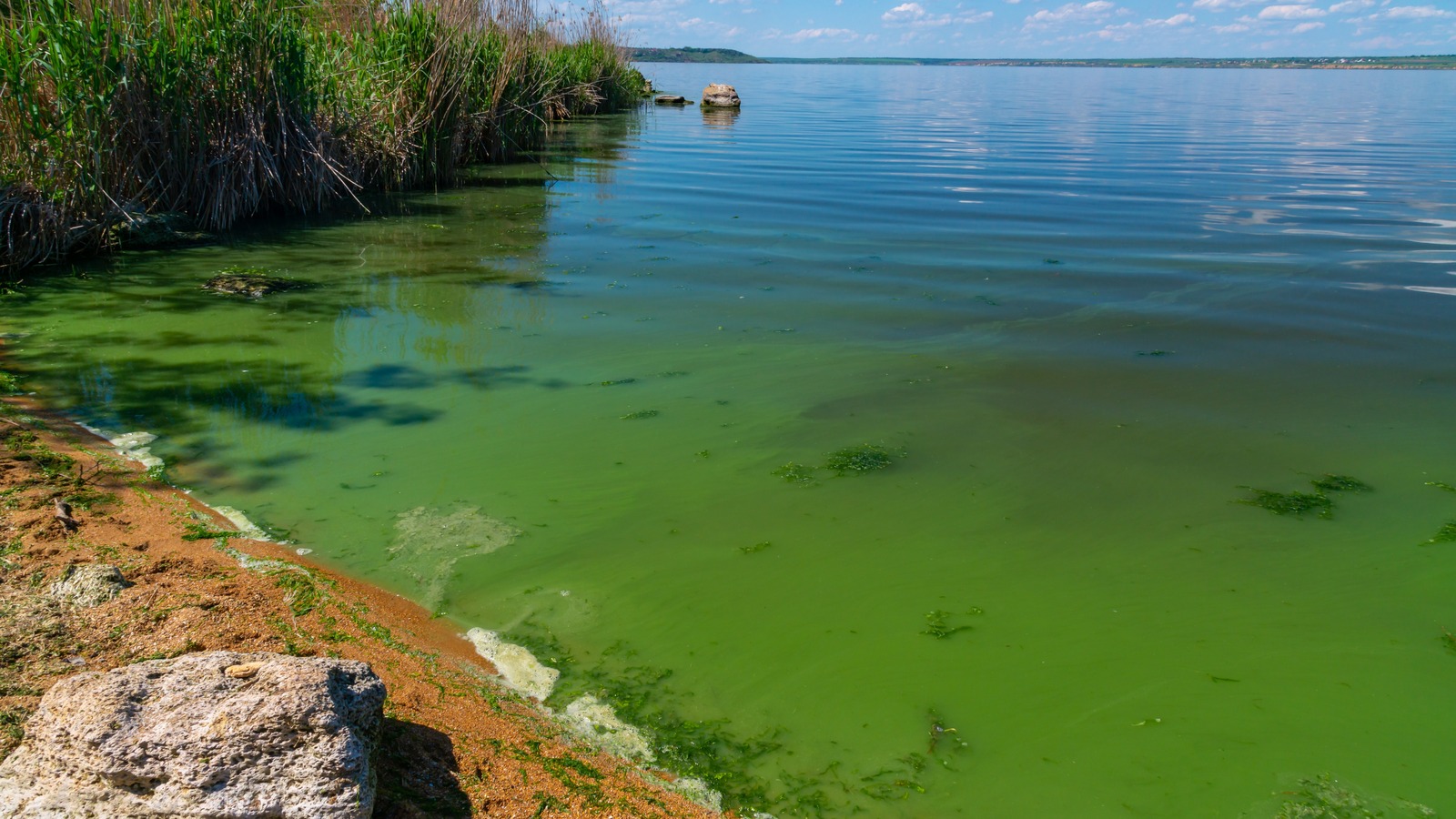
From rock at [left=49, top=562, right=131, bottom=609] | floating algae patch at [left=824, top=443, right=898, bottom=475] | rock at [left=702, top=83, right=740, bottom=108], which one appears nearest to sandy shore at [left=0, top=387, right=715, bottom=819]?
rock at [left=49, top=562, right=131, bottom=609]

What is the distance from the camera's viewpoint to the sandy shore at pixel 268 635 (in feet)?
7.96

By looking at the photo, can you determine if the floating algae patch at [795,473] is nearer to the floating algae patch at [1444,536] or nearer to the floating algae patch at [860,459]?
the floating algae patch at [860,459]

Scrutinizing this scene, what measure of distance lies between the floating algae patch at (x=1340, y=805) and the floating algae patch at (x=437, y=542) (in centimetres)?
287

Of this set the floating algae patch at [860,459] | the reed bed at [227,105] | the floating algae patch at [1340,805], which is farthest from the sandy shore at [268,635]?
the reed bed at [227,105]

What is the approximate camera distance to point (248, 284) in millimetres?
7422

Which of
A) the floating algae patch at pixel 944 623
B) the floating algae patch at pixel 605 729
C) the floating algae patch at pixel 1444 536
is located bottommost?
the floating algae patch at pixel 605 729

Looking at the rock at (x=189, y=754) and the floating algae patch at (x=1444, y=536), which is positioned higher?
the rock at (x=189, y=754)

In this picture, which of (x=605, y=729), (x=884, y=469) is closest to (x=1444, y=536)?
(x=884, y=469)

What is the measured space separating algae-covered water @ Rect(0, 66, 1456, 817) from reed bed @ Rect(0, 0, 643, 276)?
60cm

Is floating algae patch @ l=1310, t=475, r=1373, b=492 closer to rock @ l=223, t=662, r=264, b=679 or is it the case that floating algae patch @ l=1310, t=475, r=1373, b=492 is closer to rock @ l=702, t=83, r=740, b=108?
rock @ l=223, t=662, r=264, b=679

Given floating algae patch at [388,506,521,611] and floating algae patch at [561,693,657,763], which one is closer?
floating algae patch at [561,693,657,763]

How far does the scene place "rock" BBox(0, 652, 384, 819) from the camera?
1.94m

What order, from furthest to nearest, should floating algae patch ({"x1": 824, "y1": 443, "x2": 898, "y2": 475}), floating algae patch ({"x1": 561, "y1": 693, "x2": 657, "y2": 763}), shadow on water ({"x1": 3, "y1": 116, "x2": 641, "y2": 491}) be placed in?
shadow on water ({"x1": 3, "y1": 116, "x2": 641, "y2": 491})
floating algae patch ({"x1": 824, "y1": 443, "x2": 898, "y2": 475})
floating algae patch ({"x1": 561, "y1": 693, "x2": 657, "y2": 763})

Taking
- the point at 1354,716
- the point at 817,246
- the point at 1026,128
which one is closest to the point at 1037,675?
the point at 1354,716
